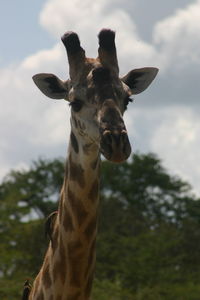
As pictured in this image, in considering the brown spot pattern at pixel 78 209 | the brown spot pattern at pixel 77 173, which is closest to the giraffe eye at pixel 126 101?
the brown spot pattern at pixel 77 173

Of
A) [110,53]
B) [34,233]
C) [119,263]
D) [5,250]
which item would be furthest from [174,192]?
[110,53]

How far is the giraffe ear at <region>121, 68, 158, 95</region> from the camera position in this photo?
383 inches

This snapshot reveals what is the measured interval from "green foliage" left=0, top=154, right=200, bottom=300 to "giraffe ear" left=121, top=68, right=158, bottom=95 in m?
25.0

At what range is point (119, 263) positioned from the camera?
194 feet

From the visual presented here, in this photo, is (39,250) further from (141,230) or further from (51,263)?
(51,263)

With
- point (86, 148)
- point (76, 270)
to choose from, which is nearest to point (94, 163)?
point (86, 148)

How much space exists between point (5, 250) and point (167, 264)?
71.9 feet

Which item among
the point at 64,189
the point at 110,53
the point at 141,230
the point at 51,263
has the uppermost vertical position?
the point at 141,230

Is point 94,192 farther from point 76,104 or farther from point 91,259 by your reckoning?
point 76,104

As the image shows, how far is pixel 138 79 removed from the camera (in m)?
9.77

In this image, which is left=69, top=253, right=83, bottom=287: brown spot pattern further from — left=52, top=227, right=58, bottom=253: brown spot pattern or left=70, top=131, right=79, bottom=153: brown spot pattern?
left=70, top=131, right=79, bottom=153: brown spot pattern

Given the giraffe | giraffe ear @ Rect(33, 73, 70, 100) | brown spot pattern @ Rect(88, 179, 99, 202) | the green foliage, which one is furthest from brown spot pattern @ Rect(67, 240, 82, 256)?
the green foliage

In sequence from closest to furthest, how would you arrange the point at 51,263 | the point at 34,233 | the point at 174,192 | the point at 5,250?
the point at 51,263 → the point at 5,250 → the point at 34,233 → the point at 174,192

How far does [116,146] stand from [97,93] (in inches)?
36.8
